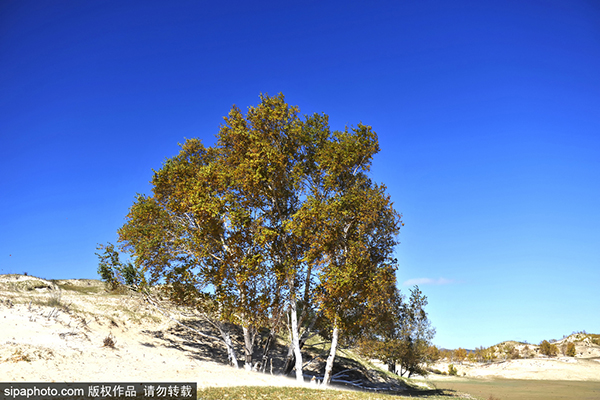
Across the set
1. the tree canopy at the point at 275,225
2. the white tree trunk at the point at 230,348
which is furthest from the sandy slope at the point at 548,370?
the white tree trunk at the point at 230,348

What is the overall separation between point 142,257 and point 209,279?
14.4ft

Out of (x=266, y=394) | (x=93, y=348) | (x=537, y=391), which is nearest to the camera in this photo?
(x=266, y=394)

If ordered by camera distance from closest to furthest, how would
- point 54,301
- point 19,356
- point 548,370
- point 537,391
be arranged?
point 19,356 < point 54,301 < point 537,391 < point 548,370

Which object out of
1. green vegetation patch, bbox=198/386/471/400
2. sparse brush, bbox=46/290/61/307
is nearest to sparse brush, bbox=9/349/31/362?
green vegetation patch, bbox=198/386/471/400

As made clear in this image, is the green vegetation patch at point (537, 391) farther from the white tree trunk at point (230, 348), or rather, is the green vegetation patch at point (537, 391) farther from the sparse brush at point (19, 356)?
the sparse brush at point (19, 356)

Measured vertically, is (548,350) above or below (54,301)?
below

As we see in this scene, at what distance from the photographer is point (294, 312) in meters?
Result: 22.3

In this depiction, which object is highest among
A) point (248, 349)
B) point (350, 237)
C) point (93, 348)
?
point (350, 237)

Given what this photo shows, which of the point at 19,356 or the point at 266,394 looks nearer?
Answer: the point at 19,356

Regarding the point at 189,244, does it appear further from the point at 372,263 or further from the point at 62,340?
the point at 372,263

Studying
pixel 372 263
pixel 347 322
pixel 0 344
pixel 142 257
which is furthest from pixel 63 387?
pixel 372 263

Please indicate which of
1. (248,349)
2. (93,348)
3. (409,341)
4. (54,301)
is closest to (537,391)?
(409,341)

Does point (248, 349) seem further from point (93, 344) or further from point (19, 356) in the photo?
point (19, 356)

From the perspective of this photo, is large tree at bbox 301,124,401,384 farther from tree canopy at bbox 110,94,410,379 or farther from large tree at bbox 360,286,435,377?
large tree at bbox 360,286,435,377
